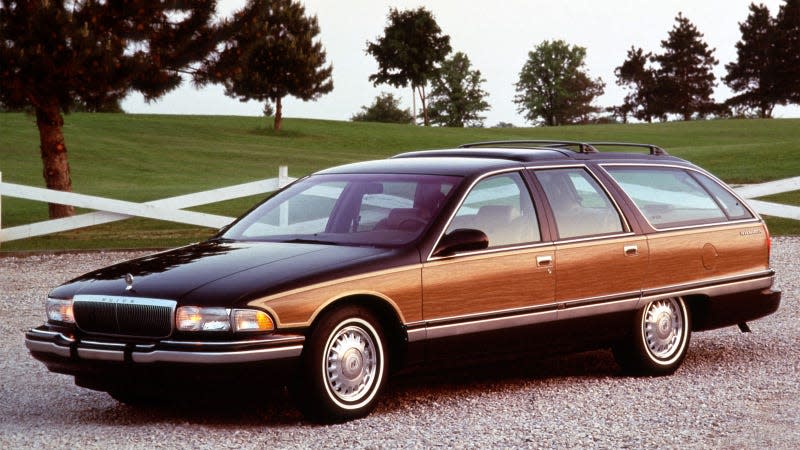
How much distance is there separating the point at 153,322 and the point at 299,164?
3928 cm

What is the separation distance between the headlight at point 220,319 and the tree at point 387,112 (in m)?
105

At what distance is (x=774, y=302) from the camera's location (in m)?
9.16

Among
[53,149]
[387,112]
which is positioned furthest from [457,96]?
[53,149]

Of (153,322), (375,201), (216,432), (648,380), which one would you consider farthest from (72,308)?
(648,380)

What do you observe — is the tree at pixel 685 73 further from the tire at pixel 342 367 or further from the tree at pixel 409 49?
the tire at pixel 342 367

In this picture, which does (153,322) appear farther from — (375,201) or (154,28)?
(154,28)

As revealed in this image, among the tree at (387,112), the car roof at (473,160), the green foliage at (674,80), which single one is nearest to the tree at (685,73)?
the green foliage at (674,80)

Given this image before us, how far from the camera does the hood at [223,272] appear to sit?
6.36m

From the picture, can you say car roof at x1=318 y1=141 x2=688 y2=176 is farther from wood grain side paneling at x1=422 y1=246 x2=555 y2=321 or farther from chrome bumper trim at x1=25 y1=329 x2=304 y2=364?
chrome bumper trim at x1=25 y1=329 x2=304 y2=364

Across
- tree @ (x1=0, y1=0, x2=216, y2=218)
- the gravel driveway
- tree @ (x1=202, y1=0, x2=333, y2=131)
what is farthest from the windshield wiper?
tree @ (x1=202, y1=0, x2=333, y2=131)

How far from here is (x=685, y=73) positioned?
356ft

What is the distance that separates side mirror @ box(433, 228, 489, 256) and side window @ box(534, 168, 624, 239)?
0.87 metres

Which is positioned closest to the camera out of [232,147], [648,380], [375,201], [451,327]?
[451,327]

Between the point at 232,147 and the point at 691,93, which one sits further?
the point at 691,93
